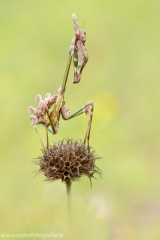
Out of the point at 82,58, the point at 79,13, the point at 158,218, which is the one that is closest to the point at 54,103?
the point at 82,58

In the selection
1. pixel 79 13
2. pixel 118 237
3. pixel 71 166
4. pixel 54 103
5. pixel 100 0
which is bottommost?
pixel 118 237

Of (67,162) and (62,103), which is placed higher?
(62,103)

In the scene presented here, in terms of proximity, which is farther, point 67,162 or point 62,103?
point 62,103

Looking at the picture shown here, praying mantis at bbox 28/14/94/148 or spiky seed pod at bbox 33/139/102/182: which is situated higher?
praying mantis at bbox 28/14/94/148

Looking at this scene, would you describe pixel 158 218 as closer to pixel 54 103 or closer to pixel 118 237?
pixel 118 237

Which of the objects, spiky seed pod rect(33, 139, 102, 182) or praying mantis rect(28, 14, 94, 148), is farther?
praying mantis rect(28, 14, 94, 148)

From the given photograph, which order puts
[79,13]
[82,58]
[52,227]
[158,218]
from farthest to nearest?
[79,13], [82,58], [158,218], [52,227]

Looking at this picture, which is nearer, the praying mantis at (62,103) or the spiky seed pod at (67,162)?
the spiky seed pod at (67,162)

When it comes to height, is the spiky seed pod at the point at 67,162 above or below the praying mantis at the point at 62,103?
below
